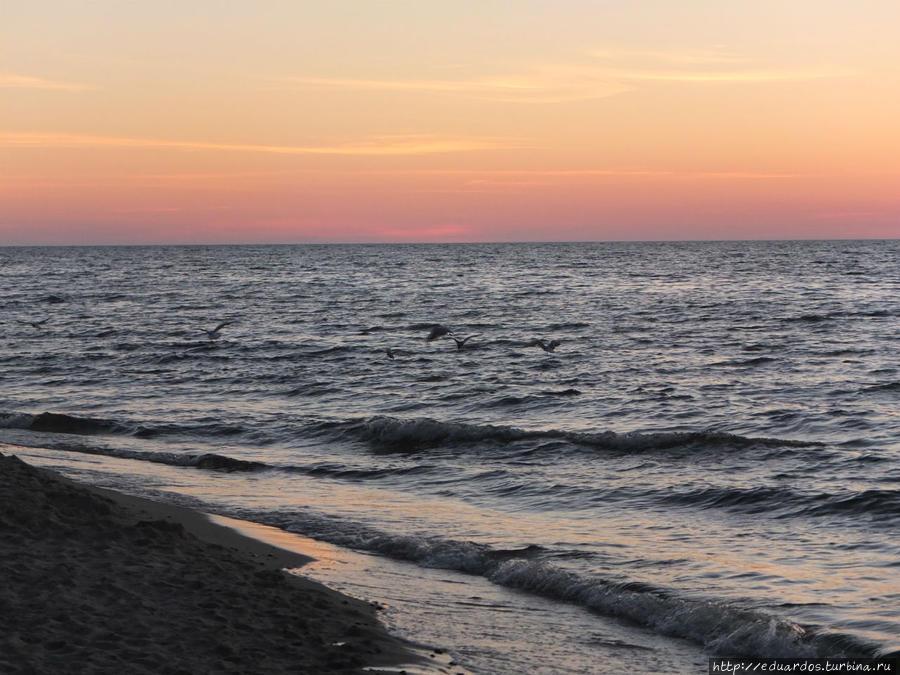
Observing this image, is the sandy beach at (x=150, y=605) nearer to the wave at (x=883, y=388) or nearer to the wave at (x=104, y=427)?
the wave at (x=104, y=427)

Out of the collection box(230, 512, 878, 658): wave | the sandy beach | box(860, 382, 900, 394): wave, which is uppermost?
the sandy beach

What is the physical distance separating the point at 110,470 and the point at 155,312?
37727mm

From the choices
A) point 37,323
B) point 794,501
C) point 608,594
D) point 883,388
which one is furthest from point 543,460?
point 37,323

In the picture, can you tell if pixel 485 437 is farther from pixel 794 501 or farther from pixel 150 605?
pixel 150 605

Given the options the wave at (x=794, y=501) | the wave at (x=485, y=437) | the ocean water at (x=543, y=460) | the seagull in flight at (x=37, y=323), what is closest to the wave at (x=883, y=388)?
the ocean water at (x=543, y=460)

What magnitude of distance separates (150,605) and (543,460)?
381 inches

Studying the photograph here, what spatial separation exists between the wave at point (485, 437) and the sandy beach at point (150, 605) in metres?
8.26

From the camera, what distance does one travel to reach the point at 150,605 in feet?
25.0

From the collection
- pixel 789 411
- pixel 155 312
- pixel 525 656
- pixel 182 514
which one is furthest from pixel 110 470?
pixel 155 312

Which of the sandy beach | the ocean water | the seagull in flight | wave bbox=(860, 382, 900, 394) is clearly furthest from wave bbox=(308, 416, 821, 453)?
the seagull in flight

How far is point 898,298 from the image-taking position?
5506 cm

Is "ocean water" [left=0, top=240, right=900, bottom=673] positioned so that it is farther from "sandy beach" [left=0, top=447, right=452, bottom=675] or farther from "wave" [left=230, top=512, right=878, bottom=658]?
"sandy beach" [left=0, top=447, right=452, bottom=675]

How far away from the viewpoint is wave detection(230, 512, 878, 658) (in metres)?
8.29

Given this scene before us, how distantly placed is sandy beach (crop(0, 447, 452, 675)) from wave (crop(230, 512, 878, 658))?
1.68 metres
